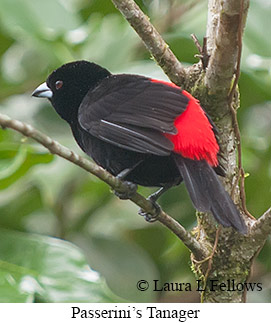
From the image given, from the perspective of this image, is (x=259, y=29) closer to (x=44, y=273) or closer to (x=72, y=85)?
(x=72, y=85)

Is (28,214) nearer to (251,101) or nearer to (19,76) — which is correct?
(19,76)

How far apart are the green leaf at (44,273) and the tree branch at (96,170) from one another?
42cm

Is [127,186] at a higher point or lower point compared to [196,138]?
lower

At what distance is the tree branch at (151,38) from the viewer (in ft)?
8.23

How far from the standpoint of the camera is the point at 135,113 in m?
2.72

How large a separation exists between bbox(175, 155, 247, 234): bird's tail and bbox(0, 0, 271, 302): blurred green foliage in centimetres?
73

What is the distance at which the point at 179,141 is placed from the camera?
2.65 m

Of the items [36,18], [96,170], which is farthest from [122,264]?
[96,170]

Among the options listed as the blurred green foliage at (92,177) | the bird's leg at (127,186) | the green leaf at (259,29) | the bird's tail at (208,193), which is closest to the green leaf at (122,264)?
the blurred green foliage at (92,177)

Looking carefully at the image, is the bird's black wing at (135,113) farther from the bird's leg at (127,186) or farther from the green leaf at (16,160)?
the green leaf at (16,160)

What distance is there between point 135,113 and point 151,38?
315 millimetres

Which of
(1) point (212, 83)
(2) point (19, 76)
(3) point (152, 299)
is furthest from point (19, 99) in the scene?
(1) point (212, 83)

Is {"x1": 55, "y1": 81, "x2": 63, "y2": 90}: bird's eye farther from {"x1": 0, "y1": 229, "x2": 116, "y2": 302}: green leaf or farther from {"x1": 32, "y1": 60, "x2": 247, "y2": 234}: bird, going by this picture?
{"x1": 0, "y1": 229, "x2": 116, "y2": 302}: green leaf

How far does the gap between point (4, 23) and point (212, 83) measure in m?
1.45
